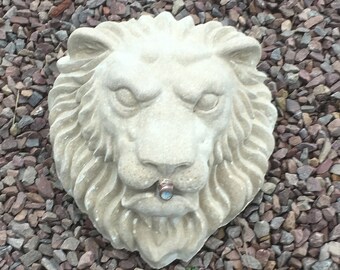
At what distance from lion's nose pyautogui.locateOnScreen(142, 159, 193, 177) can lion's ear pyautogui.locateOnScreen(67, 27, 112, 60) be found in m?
0.41

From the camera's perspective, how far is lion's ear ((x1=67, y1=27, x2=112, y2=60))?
232 cm

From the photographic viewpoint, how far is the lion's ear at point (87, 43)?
2318 mm

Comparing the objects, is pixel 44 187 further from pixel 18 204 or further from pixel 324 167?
pixel 324 167

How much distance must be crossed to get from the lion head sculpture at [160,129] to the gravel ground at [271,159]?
151 millimetres

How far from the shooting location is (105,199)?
240cm

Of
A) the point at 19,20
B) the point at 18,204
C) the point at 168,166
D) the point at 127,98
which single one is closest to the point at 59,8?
the point at 19,20

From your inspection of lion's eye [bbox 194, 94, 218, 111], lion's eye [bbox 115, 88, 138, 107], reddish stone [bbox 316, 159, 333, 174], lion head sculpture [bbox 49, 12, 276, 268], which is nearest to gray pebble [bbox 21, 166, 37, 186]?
lion head sculpture [bbox 49, 12, 276, 268]

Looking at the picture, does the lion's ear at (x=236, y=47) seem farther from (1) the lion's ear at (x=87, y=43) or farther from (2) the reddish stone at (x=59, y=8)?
(2) the reddish stone at (x=59, y=8)

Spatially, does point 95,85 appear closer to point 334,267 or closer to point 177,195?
point 177,195

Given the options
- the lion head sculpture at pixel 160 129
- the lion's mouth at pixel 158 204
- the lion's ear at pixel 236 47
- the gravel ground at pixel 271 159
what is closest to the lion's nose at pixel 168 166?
the lion head sculpture at pixel 160 129

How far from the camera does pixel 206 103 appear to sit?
2244mm

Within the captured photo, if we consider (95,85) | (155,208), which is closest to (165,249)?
(155,208)

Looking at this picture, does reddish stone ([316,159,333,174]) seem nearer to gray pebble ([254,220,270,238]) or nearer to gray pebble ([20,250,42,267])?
gray pebble ([254,220,270,238])

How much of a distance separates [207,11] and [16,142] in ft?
3.11
